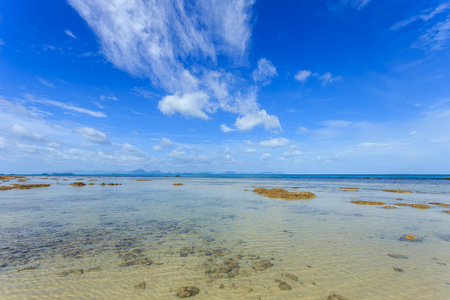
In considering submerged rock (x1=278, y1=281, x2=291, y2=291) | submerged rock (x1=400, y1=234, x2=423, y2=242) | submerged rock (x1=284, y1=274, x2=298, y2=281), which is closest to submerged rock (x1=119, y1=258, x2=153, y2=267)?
submerged rock (x1=278, y1=281, x2=291, y2=291)

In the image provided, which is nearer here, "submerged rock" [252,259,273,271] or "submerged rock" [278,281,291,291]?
"submerged rock" [278,281,291,291]

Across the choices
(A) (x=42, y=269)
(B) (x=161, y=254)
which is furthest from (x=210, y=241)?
(A) (x=42, y=269)

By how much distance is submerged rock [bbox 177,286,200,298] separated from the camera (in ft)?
18.5

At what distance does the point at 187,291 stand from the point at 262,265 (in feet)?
10.6

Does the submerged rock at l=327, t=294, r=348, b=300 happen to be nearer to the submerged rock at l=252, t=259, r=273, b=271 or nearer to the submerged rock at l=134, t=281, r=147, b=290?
the submerged rock at l=252, t=259, r=273, b=271

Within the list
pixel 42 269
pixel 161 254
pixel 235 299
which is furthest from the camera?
pixel 161 254

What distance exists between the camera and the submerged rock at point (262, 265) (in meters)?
7.30

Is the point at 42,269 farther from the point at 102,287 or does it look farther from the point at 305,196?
the point at 305,196

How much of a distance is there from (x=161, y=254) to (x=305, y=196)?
24.9 metres

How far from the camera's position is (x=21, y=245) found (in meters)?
9.50

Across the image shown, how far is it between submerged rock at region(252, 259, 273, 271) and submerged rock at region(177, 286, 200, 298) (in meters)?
2.54

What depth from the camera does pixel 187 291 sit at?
5.80 m

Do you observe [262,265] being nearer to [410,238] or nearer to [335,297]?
[335,297]

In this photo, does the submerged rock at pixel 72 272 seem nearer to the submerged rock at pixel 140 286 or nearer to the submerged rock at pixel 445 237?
the submerged rock at pixel 140 286
